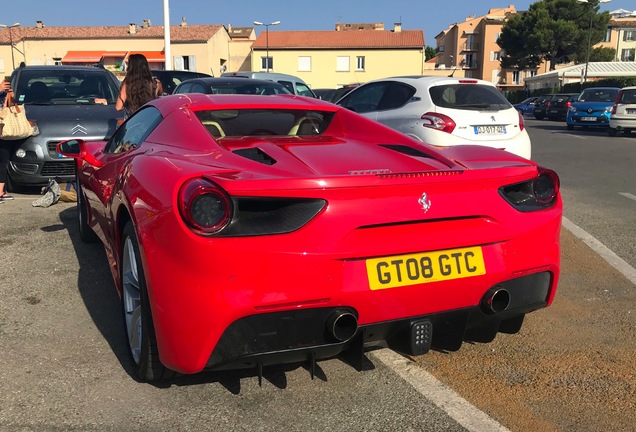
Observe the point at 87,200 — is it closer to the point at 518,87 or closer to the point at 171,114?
the point at 171,114

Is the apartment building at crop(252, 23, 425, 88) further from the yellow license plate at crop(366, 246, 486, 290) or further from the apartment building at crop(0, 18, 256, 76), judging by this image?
the yellow license plate at crop(366, 246, 486, 290)

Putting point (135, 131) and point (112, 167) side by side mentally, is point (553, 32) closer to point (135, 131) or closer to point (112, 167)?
point (135, 131)

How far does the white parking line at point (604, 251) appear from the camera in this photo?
462 centimetres

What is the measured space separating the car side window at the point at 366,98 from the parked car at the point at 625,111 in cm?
1265

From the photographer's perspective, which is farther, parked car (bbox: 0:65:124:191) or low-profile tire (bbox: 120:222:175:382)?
parked car (bbox: 0:65:124:191)

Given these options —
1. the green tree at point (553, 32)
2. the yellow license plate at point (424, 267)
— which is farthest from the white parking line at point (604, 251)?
the green tree at point (553, 32)

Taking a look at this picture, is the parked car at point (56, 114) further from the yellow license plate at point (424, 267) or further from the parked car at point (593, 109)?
the parked car at point (593, 109)

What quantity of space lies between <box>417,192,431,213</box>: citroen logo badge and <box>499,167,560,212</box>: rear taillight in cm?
41

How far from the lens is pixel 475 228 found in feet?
8.30

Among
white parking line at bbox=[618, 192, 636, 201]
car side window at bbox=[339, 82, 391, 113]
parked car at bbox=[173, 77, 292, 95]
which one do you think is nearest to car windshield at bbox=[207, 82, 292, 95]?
parked car at bbox=[173, 77, 292, 95]

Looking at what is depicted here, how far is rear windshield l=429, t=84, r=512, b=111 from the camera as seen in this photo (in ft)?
25.0

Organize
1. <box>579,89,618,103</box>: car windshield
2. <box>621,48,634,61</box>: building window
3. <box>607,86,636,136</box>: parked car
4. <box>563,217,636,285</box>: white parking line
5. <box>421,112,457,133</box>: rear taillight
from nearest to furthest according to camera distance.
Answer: <box>563,217,636,285</box>: white parking line → <box>421,112,457,133</box>: rear taillight → <box>607,86,636,136</box>: parked car → <box>579,89,618,103</box>: car windshield → <box>621,48,634,61</box>: building window

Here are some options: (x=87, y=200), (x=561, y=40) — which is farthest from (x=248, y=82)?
(x=561, y=40)

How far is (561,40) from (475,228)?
68.8 metres
